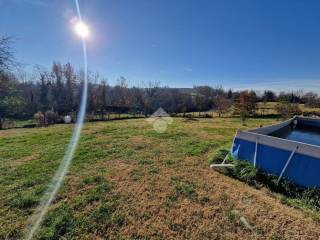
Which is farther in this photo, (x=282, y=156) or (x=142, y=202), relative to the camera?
(x=282, y=156)

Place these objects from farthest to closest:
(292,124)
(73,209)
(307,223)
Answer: (292,124), (73,209), (307,223)

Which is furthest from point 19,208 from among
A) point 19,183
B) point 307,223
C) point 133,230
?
point 307,223

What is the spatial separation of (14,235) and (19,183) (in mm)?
1674

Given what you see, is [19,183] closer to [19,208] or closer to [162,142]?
[19,208]

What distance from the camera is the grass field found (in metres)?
2.48

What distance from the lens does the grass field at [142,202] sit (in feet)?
8.15

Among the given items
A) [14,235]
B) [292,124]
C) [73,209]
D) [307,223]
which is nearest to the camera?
[14,235]

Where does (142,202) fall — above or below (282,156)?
below

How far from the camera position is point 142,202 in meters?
3.16

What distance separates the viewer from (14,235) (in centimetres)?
239

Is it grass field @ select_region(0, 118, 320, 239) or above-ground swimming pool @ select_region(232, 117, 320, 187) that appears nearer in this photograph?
grass field @ select_region(0, 118, 320, 239)

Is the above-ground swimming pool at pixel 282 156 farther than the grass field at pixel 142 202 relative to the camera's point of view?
Yes

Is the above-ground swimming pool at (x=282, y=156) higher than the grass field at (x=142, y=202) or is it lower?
higher

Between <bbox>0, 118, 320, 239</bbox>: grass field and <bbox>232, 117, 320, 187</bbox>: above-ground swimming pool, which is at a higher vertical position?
<bbox>232, 117, 320, 187</bbox>: above-ground swimming pool
